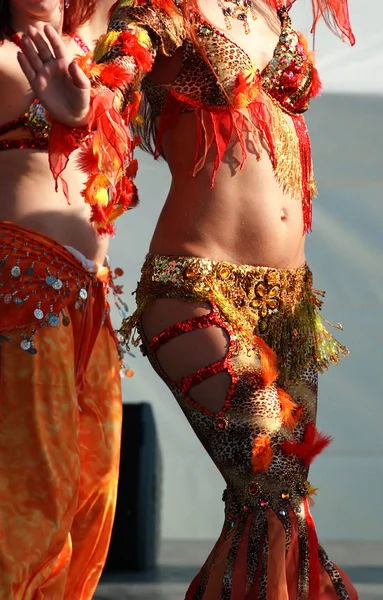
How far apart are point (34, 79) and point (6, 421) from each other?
851mm

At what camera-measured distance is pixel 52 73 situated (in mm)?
1935

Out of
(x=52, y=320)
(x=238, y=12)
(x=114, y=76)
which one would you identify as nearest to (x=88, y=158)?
(x=114, y=76)

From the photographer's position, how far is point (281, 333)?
2.46 m

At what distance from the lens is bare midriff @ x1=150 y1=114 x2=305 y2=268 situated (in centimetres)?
239

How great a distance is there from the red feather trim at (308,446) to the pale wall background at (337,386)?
1939 mm

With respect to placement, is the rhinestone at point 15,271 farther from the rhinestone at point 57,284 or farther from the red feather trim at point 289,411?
the red feather trim at point 289,411

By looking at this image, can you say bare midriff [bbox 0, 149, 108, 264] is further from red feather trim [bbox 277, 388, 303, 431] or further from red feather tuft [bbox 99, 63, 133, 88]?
red feather trim [bbox 277, 388, 303, 431]

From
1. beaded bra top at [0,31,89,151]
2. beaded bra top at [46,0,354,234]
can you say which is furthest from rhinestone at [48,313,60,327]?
beaded bra top at [0,31,89,151]

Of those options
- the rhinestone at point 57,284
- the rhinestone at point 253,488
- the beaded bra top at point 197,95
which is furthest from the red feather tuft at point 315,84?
the rhinestone at point 253,488

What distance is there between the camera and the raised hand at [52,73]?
6.31ft

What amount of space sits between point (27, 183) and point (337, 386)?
7.17 feet

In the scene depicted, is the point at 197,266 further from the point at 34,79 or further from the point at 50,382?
the point at 34,79

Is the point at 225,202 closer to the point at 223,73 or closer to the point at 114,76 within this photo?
the point at 223,73

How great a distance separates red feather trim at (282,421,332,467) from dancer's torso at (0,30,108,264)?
0.72 m
